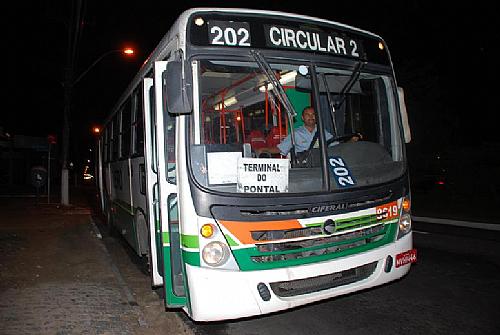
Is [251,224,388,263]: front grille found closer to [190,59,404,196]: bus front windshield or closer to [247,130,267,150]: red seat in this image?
[190,59,404,196]: bus front windshield

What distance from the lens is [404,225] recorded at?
5.01 metres

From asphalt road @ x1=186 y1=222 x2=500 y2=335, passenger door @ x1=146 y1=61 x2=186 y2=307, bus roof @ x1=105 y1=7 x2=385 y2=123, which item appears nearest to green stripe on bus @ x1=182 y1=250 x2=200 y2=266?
passenger door @ x1=146 y1=61 x2=186 y2=307

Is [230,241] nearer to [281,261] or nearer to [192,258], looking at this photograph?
[192,258]

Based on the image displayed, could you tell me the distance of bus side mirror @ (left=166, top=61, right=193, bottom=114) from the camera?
4.02 m

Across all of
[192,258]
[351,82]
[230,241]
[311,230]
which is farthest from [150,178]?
[351,82]

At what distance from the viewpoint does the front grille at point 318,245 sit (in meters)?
4.18

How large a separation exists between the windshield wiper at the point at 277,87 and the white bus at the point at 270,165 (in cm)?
1

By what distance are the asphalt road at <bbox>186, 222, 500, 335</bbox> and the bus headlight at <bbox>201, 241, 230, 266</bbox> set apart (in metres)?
1.36

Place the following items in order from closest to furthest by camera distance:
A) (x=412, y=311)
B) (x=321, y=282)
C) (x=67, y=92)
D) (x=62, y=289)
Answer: (x=321, y=282), (x=412, y=311), (x=62, y=289), (x=67, y=92)

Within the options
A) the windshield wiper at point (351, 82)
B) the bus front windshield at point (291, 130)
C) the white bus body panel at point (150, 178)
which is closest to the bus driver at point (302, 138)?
the bus front windshield at point (291, 130)

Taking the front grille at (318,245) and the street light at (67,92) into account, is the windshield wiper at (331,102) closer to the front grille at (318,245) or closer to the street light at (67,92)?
the front grille at (318,245)

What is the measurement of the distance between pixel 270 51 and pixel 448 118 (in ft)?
78.5

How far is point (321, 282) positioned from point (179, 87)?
7.57 ft

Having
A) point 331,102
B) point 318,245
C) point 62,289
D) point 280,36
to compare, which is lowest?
point 62,289
